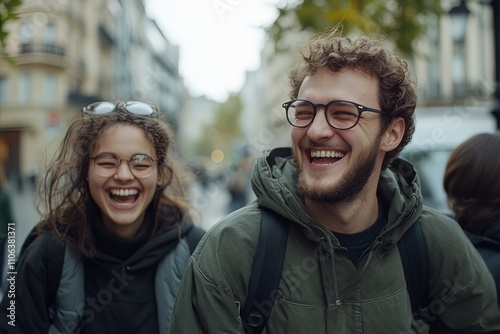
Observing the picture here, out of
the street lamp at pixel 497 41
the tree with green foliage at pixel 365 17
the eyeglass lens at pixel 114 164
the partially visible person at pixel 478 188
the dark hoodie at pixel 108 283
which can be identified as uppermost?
the tree with green foliage at pixel 365 17

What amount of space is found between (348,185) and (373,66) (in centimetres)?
46

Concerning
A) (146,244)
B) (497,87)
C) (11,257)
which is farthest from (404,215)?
(497,87)

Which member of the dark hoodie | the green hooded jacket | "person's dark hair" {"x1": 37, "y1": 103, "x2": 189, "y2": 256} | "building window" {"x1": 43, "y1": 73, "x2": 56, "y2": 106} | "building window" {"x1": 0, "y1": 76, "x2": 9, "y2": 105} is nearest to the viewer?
the green hooded jacket

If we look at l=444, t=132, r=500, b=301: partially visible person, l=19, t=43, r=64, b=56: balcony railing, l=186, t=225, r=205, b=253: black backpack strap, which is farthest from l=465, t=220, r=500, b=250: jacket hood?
l=19, t=43, r=64, b=56: balcony railing

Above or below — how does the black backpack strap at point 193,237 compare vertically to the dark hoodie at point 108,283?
above

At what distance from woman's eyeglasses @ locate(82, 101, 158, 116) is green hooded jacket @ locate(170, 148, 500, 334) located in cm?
88

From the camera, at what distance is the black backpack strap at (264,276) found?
180 centimetres

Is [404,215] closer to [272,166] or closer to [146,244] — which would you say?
[272,166]

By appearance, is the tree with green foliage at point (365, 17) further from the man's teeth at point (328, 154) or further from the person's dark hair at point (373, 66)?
the man's teeth at point (328, 154)

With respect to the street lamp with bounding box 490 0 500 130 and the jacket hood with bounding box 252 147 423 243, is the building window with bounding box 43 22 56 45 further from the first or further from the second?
the jacket hood with bounding box 252 147 423 243

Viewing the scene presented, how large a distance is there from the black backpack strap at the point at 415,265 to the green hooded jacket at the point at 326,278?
3 cm

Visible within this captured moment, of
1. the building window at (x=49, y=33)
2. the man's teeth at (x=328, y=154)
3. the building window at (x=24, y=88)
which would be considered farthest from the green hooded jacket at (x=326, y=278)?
the building window at (x=49, y=33)

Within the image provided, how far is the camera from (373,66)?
79.7 inches

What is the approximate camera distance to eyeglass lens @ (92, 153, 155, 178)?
252cm
